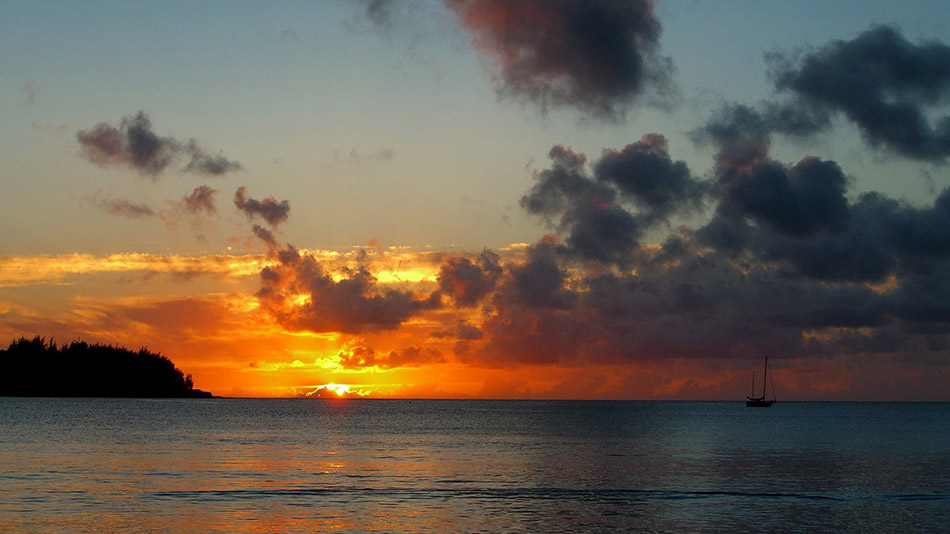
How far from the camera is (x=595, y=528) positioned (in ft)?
165

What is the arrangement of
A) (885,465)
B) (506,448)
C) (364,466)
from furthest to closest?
(506,448)
(885,465)
(364,466)

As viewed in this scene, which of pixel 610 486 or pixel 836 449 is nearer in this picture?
pixel 610 486

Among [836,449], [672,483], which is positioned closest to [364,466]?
[672,483]

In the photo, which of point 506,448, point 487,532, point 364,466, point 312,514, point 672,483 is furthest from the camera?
point 506,448

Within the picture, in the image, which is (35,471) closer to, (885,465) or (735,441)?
(885,465)

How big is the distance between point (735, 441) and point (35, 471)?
315ft

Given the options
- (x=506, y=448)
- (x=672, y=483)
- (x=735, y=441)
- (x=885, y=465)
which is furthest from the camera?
(x=735, y=441)

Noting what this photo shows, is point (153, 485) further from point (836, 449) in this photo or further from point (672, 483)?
point (836, 449)

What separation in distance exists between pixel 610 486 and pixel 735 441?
72.2 metres

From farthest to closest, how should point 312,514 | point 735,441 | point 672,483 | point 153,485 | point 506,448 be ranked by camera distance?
1. point 735,441
2. point 506,448
3. point 672,483
4. point 153,485
5. point 312,514

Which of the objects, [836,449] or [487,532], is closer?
[487,532]

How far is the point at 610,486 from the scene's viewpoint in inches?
2746

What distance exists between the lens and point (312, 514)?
53.2 meters

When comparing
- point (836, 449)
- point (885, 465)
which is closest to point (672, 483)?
point (885, 465)
